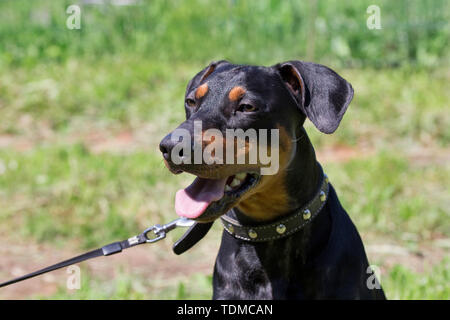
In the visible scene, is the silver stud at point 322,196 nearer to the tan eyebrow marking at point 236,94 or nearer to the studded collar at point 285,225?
the studded collar at point 285,225

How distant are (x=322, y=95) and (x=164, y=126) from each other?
14.3 ft

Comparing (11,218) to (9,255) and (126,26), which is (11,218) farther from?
(126,26)

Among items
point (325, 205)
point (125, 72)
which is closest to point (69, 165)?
point (125, 72)

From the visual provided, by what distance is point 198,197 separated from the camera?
2648mm

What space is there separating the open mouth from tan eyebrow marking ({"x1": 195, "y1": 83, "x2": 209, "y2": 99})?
37 centimetres

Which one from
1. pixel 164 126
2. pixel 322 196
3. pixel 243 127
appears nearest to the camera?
pixel 243 127

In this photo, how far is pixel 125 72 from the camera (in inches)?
315

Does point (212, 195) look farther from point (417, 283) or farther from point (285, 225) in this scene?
point (417, 283)

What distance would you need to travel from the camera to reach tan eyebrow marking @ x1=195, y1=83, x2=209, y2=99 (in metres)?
2.87

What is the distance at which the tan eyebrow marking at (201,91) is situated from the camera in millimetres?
2865

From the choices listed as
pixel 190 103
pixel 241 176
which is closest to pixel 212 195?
pixel 241 176

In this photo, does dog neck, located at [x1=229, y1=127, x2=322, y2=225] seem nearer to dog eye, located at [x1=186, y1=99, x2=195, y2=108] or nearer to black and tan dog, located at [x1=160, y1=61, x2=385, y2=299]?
black and tan dog, located at [x1=160, y1=61, x2=385, y2=299]

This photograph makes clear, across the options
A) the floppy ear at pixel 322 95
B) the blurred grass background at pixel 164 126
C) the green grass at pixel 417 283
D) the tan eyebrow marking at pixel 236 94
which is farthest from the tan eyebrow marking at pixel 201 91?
the green grass at pixel 417 283

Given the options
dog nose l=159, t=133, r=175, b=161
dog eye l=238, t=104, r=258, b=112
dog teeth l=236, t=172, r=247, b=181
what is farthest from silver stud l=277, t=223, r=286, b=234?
A: dog nose l=159, t=133, r=175, b=161
